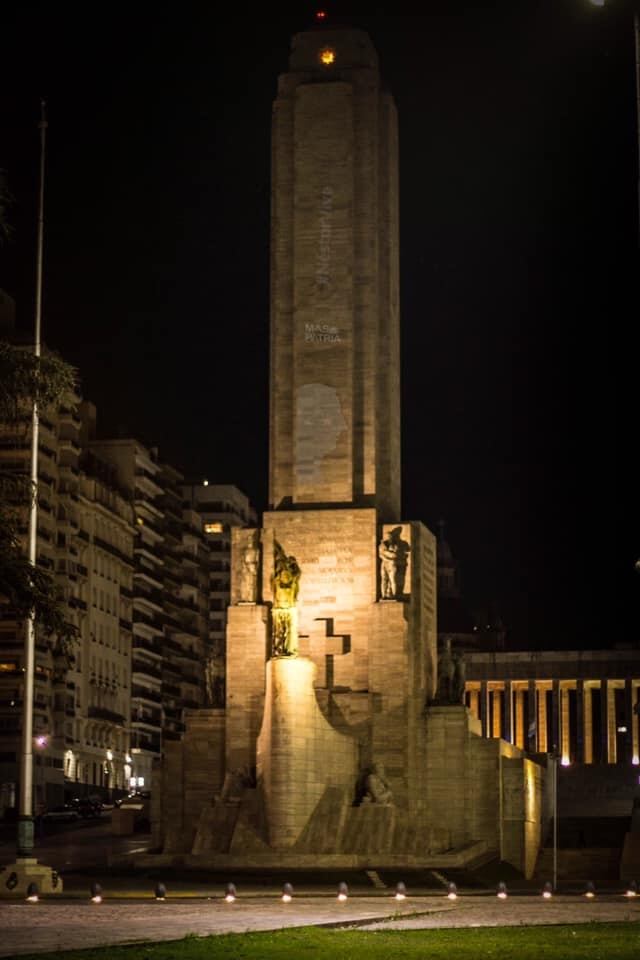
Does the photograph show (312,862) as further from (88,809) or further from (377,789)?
(88,809)

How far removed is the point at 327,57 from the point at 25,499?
45.4m

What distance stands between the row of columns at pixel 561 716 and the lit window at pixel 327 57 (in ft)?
151

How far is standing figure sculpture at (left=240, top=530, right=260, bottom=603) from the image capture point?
6881cm

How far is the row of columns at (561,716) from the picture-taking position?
108625 mm

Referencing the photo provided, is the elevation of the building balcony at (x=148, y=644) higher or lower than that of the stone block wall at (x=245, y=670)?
higher

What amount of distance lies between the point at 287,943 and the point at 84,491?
9051 cm

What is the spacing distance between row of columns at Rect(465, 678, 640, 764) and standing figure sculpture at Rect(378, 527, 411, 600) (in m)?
41.3

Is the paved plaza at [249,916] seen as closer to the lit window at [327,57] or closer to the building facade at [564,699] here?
the lit window at [327,57]

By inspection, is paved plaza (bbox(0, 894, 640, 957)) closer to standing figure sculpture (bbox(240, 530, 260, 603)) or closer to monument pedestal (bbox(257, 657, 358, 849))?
monument pedestal (bbox(257, 657, 358, 849))

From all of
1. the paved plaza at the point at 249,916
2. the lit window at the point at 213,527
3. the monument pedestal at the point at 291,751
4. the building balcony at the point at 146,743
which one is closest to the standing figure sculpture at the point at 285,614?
the monument pedestal at the point at 291,751

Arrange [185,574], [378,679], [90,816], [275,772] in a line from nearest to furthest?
[275,772]
[378,679]
[90,816]
[185,574]

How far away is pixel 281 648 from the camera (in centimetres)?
6259

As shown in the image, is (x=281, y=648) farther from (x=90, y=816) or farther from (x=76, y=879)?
(x=90, y=816)

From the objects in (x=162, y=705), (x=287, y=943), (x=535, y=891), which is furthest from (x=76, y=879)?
(x=162, y=705)
